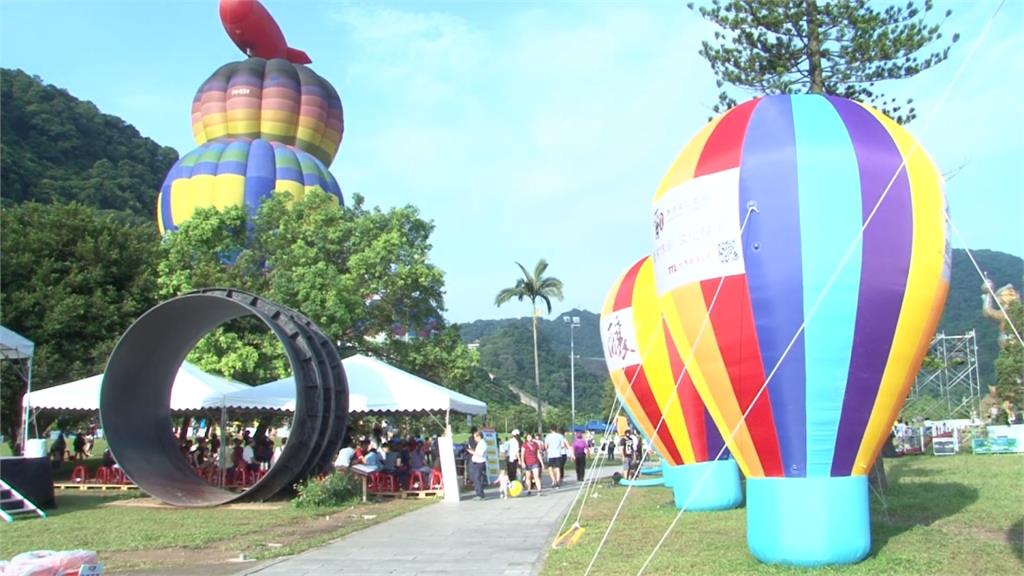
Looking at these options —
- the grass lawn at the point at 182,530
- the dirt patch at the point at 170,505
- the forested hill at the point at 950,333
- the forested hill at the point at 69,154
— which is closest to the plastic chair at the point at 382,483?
the grass lawn at the point at 182,530

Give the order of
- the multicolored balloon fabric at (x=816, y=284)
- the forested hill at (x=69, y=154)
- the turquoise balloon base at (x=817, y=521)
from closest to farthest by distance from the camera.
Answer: the multicolored balloon fabric at (x=816, y=284), the turquoise balloon base at (x=817, y=521), the forested hill at (x=69, y=154)

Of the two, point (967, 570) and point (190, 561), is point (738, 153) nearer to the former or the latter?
point (967, 570)

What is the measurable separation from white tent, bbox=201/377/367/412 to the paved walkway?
3952 mm

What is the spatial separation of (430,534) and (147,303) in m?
15.5

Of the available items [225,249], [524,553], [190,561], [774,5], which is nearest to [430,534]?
[524,553]

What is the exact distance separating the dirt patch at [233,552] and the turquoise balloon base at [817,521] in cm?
549

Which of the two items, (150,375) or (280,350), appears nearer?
(150,375)

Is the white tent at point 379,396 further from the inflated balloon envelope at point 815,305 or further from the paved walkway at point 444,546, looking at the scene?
the inflated balloon envelope at point 815,305

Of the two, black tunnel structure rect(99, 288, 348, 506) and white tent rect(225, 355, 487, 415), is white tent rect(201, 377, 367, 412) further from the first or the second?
black tunnel structure rect(99, 288, 348, 506)

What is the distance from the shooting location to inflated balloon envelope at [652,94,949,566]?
8570 millimetres

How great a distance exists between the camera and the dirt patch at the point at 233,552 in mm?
9906

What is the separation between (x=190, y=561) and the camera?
1045cm

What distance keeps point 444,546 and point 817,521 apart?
4823 mm

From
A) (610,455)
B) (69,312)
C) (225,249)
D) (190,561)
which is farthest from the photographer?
(610,455)
